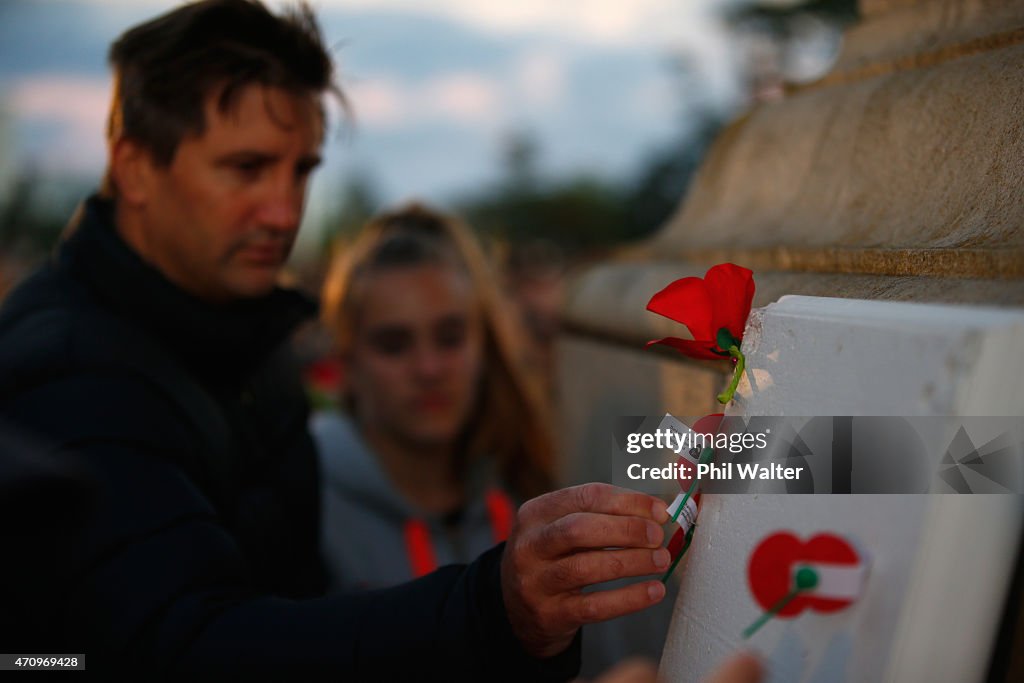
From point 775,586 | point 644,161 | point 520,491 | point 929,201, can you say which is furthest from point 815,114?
point 644,161

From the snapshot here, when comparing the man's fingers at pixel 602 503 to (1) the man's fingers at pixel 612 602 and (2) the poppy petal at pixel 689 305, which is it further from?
(2) the poppy petal at pixel 689 305

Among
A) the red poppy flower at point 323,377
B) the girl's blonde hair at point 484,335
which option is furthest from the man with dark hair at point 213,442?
Answer: the red poppy flower at point 323,377

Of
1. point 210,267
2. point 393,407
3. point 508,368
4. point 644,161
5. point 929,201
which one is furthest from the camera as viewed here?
point 644,161

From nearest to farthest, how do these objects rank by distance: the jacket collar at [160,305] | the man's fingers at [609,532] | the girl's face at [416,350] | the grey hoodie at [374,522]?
the man's fingers at [609,532]
the jacket collar at [160,305]
the grey hoodie at [374,522]
the girl's face at [416,350]

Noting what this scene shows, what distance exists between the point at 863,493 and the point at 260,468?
150 centimetres

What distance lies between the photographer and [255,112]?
1962 millimetres

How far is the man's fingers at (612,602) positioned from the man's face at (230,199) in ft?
4.03

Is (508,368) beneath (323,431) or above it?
above

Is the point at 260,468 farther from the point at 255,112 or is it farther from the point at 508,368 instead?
the point at 508,368

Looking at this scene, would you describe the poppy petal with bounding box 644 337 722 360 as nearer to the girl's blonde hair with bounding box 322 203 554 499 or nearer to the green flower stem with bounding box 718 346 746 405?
the green flower stem with bounding box 718 346 746 405

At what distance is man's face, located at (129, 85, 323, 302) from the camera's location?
1949 millimetres

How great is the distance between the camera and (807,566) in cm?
94

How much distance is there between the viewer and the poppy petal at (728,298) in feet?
3.73
